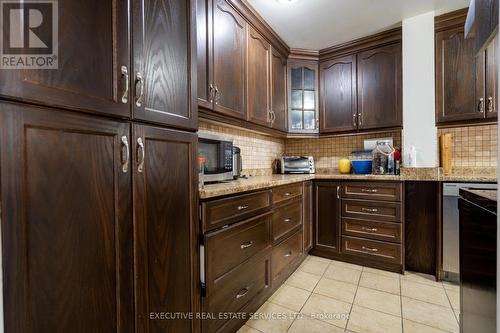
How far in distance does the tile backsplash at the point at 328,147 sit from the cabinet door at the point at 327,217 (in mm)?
685

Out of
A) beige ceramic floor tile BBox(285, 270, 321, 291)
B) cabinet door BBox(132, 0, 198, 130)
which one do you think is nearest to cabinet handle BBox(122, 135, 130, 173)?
cabinet door BBox(132, 0, 198, 130)

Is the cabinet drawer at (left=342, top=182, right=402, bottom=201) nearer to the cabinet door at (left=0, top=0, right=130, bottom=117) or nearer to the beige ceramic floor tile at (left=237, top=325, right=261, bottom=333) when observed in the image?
the beige ceramic floor tile at (left=237, top=325, right=261, bottom=333)

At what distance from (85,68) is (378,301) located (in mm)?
2212

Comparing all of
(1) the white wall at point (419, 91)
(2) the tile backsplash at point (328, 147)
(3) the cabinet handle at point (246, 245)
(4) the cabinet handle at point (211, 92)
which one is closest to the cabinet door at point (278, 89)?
(2) the tile backsplash at point (328, 147)

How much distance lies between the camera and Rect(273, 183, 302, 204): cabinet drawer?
1827 millimetres

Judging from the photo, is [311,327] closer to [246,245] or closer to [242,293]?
[242,293]

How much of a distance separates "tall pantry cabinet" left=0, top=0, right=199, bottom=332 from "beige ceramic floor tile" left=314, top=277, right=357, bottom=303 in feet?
3.89

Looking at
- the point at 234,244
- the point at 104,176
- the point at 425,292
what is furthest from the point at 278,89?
the point at 425,292

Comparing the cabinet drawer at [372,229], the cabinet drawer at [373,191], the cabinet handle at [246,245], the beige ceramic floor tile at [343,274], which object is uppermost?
the cabinet drawer at [373,191]

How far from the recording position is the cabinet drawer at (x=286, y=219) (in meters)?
1.83

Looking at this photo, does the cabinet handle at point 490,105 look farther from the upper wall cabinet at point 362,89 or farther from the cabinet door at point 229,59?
the cabinet door at point 229,59

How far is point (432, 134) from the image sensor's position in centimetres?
226

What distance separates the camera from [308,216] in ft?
8.07

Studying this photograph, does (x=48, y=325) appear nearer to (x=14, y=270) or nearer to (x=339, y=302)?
(x=14, y=270)
